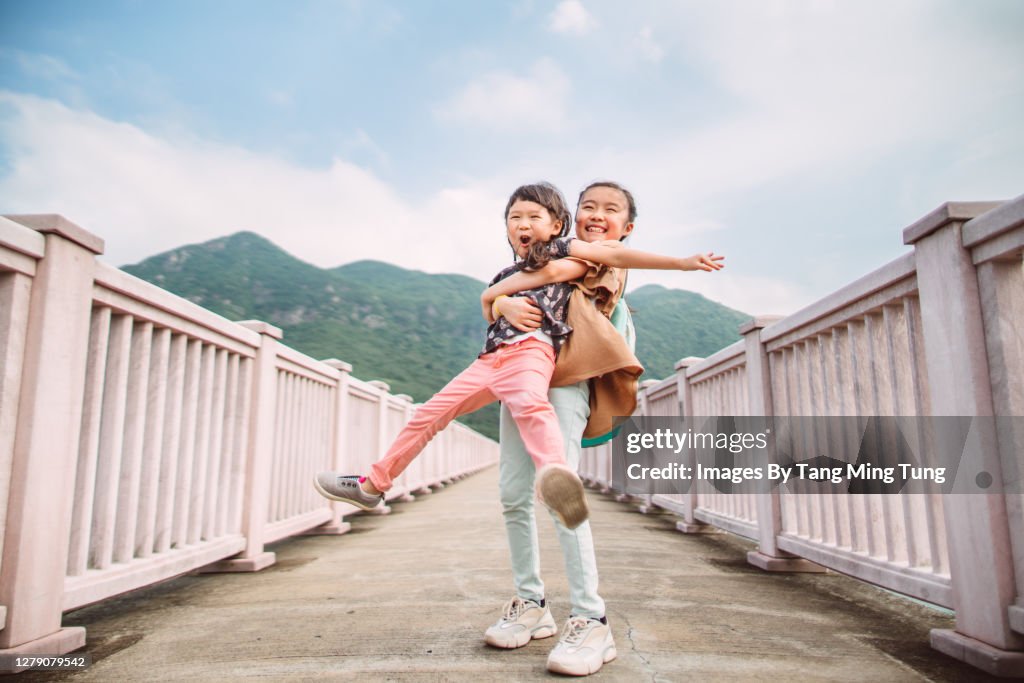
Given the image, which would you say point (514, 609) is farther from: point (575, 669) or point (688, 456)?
point (688, 456)

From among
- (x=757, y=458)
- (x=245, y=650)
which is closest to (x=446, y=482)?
(x=757, y=458)

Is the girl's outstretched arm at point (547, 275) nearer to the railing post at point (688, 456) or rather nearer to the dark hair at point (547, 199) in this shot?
the dark hair at point (547, 199)

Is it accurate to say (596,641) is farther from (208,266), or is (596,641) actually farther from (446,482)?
(208,266)

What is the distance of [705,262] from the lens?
4.80 feet

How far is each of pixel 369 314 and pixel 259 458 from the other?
5458cm

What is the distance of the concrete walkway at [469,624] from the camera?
4.82ft

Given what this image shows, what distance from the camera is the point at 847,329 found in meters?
2.15

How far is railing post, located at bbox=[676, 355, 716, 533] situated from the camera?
13.6 ft

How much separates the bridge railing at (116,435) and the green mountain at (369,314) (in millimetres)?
27975

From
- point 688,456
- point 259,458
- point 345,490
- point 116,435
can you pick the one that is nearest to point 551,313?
point 345,490

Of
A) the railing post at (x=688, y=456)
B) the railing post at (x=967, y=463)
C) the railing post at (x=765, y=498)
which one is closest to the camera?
the railing post at (x=967, y=463)

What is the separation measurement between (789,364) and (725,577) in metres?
0.98

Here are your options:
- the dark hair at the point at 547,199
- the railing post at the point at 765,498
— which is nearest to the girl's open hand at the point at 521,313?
the dark hair at the point at 547,199

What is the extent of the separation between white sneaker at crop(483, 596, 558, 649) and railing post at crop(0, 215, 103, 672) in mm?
1153
